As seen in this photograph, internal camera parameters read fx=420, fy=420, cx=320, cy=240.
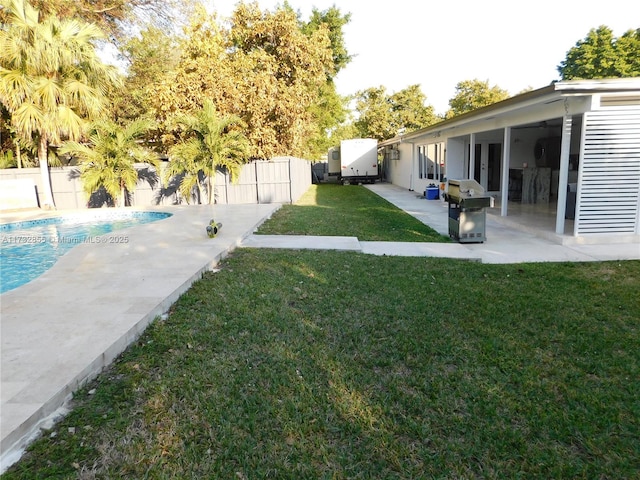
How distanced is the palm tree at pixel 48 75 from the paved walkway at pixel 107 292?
5.79 meters

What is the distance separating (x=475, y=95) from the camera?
38750 millimetres

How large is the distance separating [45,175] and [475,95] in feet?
118

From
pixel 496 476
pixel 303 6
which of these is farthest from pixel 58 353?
pixel 303 6

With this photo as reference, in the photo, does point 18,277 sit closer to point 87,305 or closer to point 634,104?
point 87,305

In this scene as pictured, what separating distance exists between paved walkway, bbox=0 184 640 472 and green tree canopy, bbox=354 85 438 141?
26356mm

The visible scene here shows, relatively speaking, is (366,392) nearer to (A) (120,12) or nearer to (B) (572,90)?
(B) (572,90)

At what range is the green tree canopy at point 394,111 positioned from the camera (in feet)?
115

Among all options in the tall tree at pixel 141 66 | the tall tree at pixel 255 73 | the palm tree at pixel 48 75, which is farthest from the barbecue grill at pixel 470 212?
the tall tree at pixel 141 66

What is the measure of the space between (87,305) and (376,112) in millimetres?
33462

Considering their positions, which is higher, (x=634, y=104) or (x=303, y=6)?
(x=303, y=6)

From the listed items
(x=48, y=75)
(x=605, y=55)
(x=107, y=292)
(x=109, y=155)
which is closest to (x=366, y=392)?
(x=107, y=292)

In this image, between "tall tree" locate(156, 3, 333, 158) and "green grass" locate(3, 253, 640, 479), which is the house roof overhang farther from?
"tall tree" locate(156, 3, 333, 158)

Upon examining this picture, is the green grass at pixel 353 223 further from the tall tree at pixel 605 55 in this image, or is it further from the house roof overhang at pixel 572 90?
the tall tree at pixel 605 55

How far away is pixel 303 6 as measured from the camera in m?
27.5
